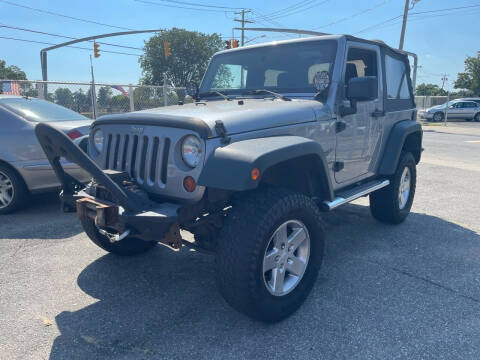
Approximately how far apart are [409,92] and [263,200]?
11.9 ft

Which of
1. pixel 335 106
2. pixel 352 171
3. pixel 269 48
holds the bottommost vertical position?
pixel 352 171

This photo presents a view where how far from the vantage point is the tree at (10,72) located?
53566 millimetres

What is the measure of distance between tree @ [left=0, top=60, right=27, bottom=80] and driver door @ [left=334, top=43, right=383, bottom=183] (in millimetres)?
57516

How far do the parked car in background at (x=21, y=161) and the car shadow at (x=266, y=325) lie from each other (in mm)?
1946

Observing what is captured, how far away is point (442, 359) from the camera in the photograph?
244cm

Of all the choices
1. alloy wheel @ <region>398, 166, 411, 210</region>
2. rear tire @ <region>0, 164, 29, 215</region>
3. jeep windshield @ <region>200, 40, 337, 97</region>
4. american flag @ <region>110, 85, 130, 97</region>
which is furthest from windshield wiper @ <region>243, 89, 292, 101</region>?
american flag @ <region>110, 85, 130, 97</region>

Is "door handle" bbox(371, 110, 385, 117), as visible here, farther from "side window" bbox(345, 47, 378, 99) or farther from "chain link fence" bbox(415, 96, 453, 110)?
"chain link fence" bbox(415, 96, 453, 110)

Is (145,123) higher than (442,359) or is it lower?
higher

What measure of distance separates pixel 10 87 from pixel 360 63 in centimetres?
913

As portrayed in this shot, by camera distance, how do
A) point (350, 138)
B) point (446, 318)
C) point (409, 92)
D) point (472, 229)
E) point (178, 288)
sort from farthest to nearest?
point (409, 92), point (472, 229), point (350, 138), point (178, 288), point (446, 318)

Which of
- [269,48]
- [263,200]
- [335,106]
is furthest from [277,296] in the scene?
[269,48]

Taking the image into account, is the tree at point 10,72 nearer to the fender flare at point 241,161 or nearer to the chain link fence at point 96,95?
the chain link fence at point 96,95

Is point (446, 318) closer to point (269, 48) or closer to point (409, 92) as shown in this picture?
point (269, 48)

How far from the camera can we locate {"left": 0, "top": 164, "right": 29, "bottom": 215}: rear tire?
5.19 metres
